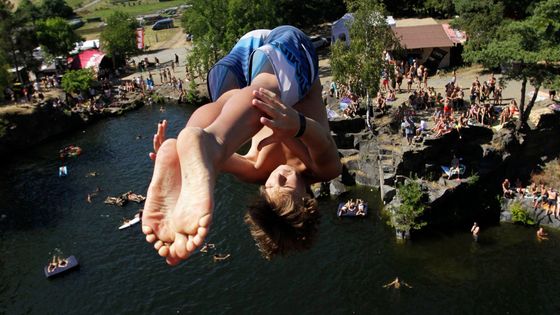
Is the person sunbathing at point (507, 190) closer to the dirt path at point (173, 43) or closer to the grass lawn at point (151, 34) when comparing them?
the dirt path at point (173, 43)

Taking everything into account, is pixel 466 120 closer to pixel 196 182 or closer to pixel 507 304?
pixel 507 304

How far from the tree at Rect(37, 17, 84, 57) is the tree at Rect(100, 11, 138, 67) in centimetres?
294

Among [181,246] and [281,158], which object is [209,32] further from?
[181,246]

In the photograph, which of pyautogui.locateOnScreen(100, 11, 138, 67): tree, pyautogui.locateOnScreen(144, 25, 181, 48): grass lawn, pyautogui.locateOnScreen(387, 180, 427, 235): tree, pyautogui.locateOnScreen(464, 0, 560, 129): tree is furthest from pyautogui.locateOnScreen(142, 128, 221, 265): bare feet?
pyautogui.locateOnScreen(144, 25, 181, 48): grass lawn

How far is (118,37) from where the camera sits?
168ft

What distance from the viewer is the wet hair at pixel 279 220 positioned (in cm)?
578

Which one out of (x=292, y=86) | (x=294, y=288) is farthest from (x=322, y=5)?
(x=292, y=86)

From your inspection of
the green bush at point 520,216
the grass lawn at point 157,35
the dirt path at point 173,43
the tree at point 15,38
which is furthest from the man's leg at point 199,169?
the grass lawn at point 157,35

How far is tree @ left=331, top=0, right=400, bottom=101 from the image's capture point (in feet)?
92.2

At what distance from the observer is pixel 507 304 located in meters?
20.6

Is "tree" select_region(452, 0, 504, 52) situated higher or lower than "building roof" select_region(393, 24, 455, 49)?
higher

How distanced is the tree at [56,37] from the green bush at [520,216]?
40931mm

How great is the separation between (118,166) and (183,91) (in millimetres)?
13604

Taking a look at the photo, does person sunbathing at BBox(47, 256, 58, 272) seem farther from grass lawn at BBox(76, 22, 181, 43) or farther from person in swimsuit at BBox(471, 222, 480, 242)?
grass lawn at BBox(76, 22, 181, 43)
